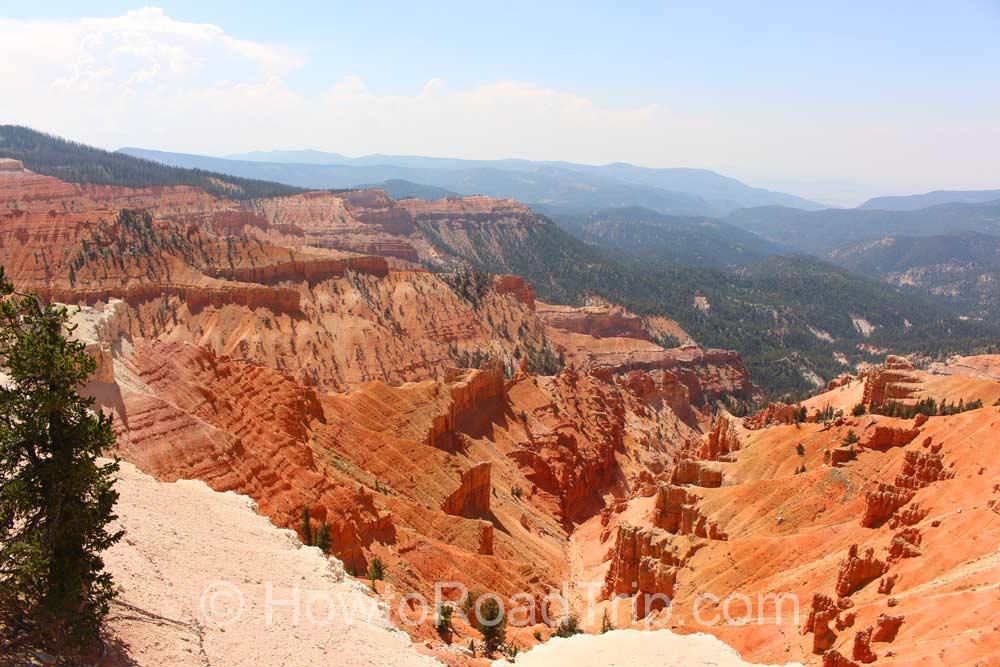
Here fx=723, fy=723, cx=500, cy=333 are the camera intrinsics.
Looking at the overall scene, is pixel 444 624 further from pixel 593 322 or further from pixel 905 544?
pixel 593 322

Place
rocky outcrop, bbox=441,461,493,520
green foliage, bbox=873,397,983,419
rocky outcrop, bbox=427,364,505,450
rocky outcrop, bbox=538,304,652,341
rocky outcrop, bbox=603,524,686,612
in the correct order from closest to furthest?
rocky outcrop, bbox=603,524,686,612 < rocky outcrop, bbox=441,461,493,520 < green foliage, bbox=873,397,983,419 < rocky outcrop, bbox=427,364,505,450 < rocky outcrop, bbox=538,304,652,341

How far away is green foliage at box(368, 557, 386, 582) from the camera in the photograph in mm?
30619

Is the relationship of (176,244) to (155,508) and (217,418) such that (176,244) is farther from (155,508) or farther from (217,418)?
(155,508)

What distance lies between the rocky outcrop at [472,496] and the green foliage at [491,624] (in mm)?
12861

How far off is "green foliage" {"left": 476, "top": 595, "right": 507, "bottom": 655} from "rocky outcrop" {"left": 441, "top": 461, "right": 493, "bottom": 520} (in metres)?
12.9

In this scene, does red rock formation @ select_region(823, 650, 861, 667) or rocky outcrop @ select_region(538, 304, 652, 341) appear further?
rocky outcrop @ select_region(538, 304, 652, 341)

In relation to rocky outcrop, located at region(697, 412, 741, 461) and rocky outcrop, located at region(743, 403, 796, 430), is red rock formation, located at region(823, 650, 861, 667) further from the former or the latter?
rocky outcrop, located at region(743, 403, 796, 430)

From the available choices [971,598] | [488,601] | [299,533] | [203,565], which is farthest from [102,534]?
[971,598]

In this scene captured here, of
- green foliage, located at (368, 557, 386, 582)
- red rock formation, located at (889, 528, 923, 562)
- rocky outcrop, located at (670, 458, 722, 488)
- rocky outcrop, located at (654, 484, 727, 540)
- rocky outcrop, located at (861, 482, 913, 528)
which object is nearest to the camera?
red rock formation, located at (889, 528, 923, 562)

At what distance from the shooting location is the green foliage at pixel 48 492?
1391 cm

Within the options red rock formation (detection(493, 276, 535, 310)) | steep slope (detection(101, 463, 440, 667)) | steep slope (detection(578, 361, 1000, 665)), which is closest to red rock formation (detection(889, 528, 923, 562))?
steep slope (detection(578, 361, 1000, 665))

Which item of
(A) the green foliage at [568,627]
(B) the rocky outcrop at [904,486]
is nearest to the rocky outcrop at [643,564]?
(A) the green foliage at [568,627]

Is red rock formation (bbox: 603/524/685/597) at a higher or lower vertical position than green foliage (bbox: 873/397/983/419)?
lower

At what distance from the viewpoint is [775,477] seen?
47.1 metres
